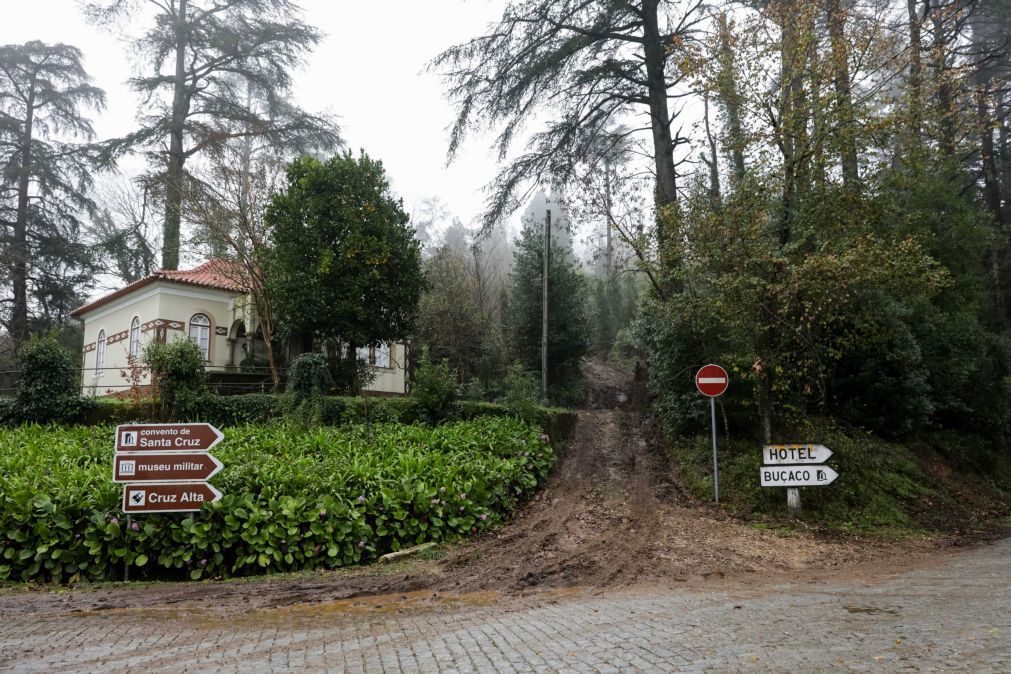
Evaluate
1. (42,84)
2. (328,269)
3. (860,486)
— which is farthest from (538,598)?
(42,84)

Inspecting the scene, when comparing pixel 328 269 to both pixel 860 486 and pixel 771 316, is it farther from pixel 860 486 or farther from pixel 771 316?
pixel 860 486

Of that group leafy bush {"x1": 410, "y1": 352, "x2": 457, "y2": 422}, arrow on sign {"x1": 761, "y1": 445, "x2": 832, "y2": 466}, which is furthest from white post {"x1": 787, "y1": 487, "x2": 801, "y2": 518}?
leafy bush {"x1": 410, "y1": 352, "x2": 457, "y2": 422}

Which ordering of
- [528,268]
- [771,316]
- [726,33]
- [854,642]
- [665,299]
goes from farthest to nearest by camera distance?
[528,268] → [665,299] → [726,33] → [771,316] → [854,642]

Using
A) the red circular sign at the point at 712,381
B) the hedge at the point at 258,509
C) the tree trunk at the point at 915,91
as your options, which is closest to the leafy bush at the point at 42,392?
the hedge at the point at 258,509

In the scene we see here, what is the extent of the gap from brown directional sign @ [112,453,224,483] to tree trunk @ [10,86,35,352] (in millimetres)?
21458

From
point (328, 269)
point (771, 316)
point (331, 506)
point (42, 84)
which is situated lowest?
point (331, 506)

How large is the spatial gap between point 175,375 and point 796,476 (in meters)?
12.4

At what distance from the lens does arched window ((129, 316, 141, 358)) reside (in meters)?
22.9

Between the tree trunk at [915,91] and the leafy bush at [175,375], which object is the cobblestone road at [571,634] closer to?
the tree trunk at [915,91]

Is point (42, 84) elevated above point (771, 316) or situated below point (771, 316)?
above

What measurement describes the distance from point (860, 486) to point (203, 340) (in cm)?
2051

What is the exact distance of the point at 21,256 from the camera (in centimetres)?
2453

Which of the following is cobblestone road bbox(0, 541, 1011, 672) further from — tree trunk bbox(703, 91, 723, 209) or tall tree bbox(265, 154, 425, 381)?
tall tree bbox(265, 154, 425, 381)

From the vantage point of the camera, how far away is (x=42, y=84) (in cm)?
2769
